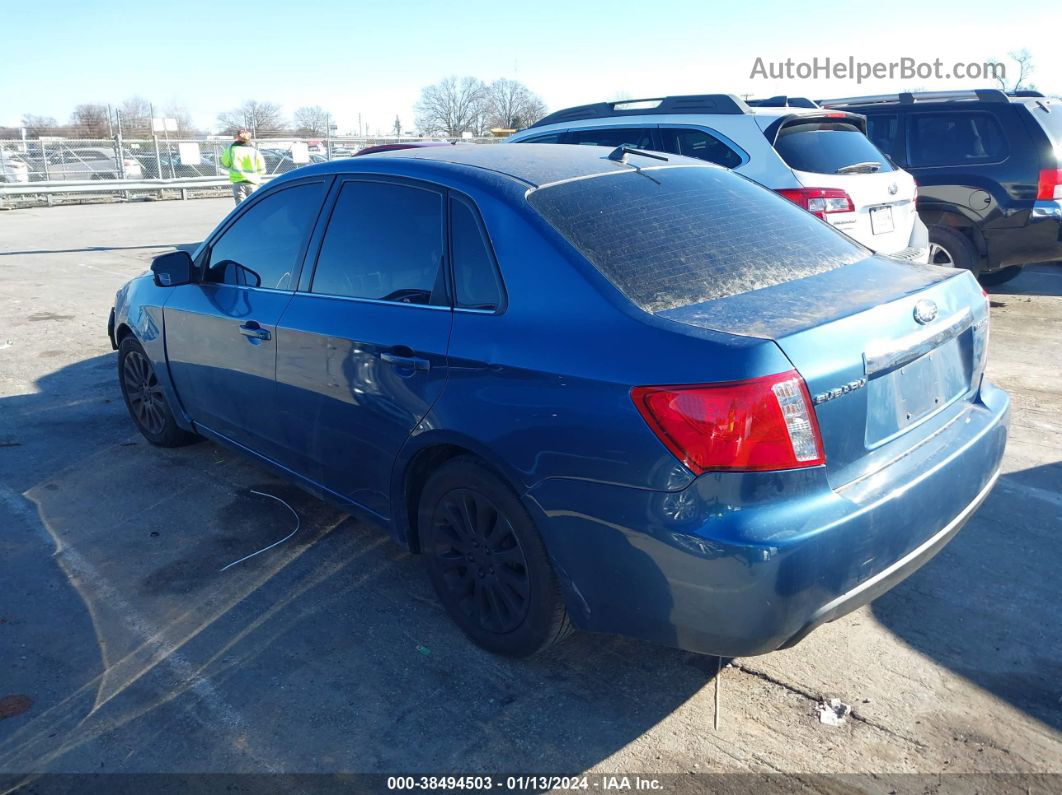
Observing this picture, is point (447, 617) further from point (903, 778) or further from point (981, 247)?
point (981, 247)

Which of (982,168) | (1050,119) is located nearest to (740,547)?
(982,168)

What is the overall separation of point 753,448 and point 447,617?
163 centimetres

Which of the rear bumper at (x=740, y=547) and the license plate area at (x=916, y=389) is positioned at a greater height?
the license plate area at (x=916, y=389)

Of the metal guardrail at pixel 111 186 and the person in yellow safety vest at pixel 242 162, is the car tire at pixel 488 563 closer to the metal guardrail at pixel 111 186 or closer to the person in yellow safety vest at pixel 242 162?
the person in yellow safety vest at pixel 242 162

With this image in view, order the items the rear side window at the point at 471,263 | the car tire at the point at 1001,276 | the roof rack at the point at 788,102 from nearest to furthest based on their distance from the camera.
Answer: the rear side window at the point at 471,263 < the roof rack at the point at 788,102 < the car tire at the point at 1001,276

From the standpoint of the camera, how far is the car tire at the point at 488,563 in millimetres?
2910

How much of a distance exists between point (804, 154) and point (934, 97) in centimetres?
301

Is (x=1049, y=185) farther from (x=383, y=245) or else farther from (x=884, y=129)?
(x=383, y=245)

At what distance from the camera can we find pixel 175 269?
14.8ft

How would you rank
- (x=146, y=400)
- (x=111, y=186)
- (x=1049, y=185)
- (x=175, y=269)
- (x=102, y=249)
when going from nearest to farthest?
(x=175, y=269), (x=146, y=400), (x=1049, y=185), (x=102, y=249), (x=111, y=186)

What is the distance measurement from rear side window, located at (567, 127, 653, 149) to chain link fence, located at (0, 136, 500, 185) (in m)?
17.3

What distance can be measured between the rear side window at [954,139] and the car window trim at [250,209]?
6811mm

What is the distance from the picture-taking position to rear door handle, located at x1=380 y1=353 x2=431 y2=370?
311 cm

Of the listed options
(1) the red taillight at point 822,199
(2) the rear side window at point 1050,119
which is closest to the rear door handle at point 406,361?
(1) the red taillight at point 822,199
